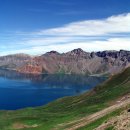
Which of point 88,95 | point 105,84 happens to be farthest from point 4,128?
point 105,84

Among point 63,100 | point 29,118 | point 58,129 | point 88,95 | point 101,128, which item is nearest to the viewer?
point 101,128

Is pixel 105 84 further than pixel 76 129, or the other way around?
pixel 105 84

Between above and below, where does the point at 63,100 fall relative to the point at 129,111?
below

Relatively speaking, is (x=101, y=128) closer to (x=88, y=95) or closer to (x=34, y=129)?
(x=34, y=129)

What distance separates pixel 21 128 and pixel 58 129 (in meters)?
18.5

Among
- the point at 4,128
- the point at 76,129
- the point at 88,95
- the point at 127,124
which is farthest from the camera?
the point at 88,95

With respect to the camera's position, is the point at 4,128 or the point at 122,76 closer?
the point at 4,128

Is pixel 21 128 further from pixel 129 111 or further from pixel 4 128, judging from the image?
pixel 129 111

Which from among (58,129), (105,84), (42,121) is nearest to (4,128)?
(42,121)

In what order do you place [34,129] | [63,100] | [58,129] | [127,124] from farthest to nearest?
1. [63,100]
2. [34,129]
3. [58,129]
4. [127,124]

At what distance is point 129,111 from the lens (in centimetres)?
4872

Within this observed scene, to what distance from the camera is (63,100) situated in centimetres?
16938

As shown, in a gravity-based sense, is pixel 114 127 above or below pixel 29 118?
above

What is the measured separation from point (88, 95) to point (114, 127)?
116590 mm
